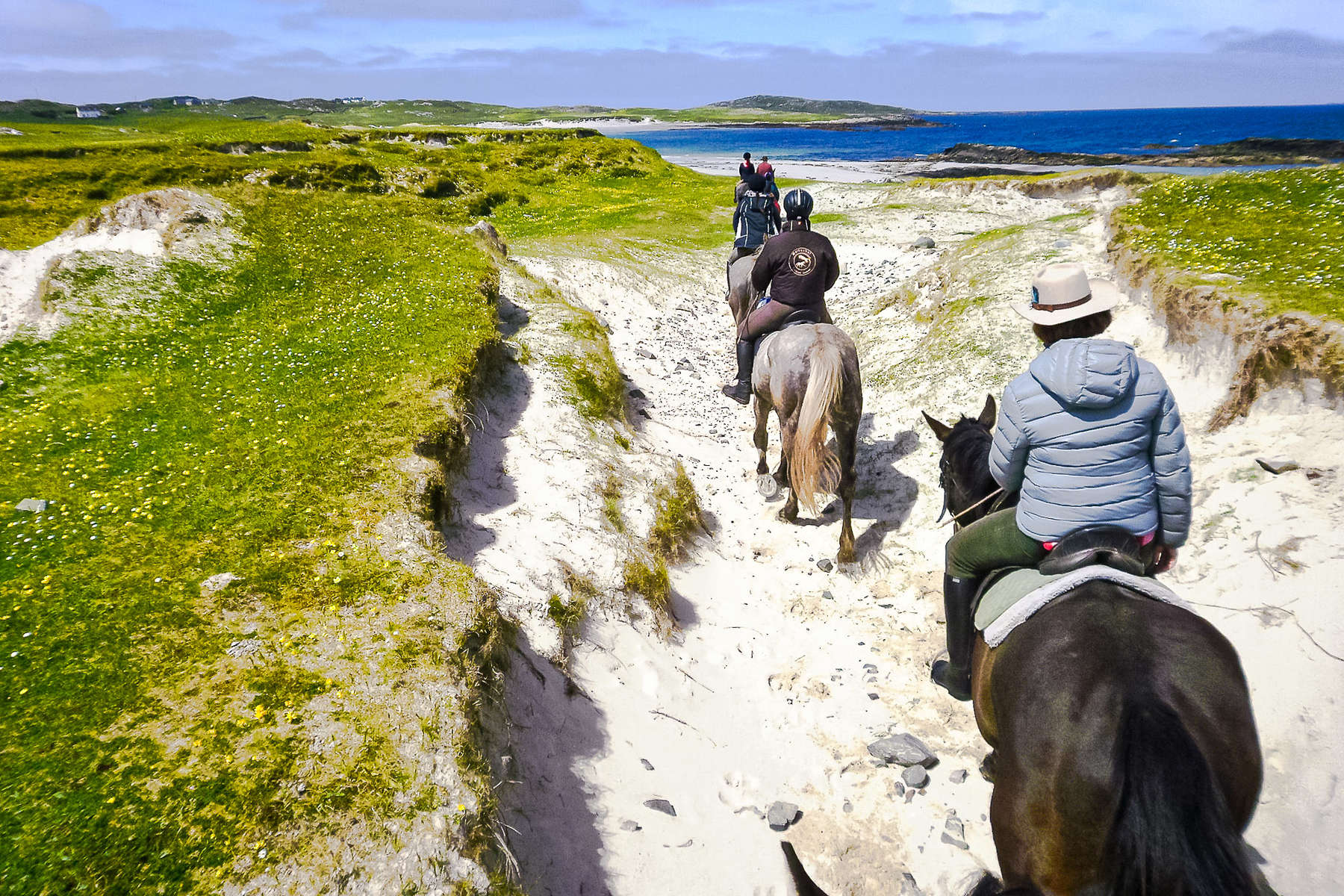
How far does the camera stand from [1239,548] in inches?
291

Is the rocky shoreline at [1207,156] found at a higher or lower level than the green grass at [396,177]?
higher

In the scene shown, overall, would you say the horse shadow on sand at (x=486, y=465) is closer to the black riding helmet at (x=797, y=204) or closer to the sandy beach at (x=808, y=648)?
the sandy beach at (x=808, y=648)

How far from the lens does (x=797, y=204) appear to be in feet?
36.5

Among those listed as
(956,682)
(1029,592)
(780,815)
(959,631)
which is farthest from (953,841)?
(1029,592)

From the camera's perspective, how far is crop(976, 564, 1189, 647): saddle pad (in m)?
4.01

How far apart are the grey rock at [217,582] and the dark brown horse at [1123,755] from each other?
19.0ft

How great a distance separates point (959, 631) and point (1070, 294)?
9.77 feet

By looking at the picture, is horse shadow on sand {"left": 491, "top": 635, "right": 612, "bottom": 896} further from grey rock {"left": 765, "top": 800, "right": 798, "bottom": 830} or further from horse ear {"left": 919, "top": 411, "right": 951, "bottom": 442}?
horse ear {"left": 919, "top": 411, "right": 951, "bottom": 442}

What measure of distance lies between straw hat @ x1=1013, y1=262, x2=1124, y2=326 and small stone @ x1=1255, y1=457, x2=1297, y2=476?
17.7 feet

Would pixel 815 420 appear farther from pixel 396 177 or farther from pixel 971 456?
pixel 396 177

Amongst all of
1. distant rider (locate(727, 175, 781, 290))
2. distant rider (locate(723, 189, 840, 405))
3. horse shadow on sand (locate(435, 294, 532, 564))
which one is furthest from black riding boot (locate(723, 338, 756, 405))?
horse shadow on sand (locate(435, 294, 532, 564))

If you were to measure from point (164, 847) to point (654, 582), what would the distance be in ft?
17.7

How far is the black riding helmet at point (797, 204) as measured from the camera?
1107 cm

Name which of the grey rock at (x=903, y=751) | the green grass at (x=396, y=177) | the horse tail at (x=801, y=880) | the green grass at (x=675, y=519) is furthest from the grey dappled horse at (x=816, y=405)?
the green grass at (x=396, y=177)
